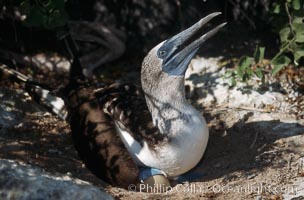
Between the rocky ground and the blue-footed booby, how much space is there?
0.16m

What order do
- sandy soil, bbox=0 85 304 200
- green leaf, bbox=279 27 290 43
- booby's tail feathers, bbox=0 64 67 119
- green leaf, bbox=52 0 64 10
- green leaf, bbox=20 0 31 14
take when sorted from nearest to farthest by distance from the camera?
sandy soil, bbox=0 85 304 200 < green leaf, bbox=52 0 64 10 < green leaf, bbox=20 0 31 14 < green leaf, bbox=279 27 290 43 < booby's tail feathers, bbox=0 64 67 119

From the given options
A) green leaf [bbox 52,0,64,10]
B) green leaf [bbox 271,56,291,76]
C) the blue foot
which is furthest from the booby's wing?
green leaf [bbox 271,56,291,76]

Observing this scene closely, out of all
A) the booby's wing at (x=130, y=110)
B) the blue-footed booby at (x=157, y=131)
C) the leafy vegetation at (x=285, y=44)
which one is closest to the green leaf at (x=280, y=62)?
the leafy vegetation at (x=285, y=44)

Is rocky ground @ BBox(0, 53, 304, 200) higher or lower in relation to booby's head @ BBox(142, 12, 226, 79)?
lower

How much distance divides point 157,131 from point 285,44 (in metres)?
1.67

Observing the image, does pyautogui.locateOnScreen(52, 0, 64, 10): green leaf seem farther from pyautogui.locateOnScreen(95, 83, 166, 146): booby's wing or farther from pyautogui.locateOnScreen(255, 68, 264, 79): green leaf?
pyautogui.locateOnScreen(255, 68, 264, 79): green leaf

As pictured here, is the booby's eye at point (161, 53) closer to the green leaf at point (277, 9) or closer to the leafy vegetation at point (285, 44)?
the leafy vegetation at point (285, 44)

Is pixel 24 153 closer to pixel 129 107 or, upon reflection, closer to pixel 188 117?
pixel 129 107

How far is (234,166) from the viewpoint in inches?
225

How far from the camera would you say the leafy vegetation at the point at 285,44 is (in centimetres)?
627

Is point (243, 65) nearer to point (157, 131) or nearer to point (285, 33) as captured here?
point (285, 33)

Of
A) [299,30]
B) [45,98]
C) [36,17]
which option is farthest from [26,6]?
[299,30]

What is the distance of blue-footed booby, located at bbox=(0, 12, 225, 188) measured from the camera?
17.8ft

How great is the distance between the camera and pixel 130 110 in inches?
229
